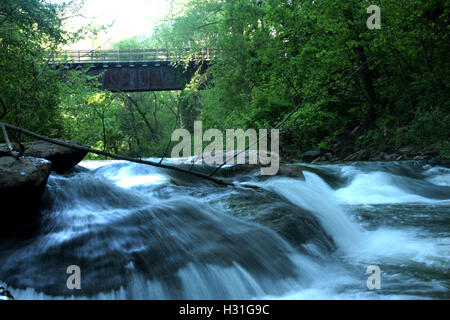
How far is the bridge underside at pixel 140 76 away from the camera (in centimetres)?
2127

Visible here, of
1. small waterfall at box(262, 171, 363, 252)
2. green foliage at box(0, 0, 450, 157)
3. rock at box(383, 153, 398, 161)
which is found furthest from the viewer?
rock at box(383, 153, 398, 161)

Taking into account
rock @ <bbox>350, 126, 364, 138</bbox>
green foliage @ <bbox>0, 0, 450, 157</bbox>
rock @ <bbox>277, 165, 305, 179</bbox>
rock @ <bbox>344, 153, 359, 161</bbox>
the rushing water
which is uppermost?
green foliage @ <bbox>0, 0, 450, 157</bbox>

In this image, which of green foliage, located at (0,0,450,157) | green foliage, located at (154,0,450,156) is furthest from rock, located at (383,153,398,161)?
green foliage, located at (154,0,450,156)

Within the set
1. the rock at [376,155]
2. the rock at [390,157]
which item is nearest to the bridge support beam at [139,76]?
the rock at [376,155]

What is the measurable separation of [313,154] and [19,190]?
12.6m

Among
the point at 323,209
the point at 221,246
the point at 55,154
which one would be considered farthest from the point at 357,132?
the point at 221,246

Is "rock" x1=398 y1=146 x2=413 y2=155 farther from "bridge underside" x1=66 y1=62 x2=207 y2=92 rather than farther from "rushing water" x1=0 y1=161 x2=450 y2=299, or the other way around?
"bridge underside" x1=66 y1=62 x2=207 y2=92

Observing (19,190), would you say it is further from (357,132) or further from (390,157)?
(357,132)

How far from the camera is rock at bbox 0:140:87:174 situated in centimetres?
650

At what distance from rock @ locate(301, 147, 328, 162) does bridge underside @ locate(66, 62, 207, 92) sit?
35.1 ft

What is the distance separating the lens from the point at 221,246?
384 centimetres
